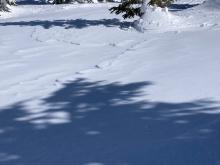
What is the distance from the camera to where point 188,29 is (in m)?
11.4

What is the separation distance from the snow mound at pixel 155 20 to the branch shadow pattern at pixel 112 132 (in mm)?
6627

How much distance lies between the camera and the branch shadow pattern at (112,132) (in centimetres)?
405

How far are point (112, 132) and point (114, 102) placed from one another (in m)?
1.03

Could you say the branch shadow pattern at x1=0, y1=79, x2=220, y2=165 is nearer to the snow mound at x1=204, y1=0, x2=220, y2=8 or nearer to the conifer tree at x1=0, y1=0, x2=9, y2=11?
the snow mound at x1=204, y1=0, x2=220, y2=8

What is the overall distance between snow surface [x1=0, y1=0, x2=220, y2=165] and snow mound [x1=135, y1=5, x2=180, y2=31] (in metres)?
1.86

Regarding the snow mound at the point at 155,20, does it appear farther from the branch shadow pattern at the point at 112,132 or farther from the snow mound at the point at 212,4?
the branch shadow pattern at the point at 112,132

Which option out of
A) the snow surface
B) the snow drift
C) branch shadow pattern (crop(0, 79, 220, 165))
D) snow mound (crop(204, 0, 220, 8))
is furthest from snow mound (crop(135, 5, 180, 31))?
branch shadow pattern (crop(0, 79, 220, 165))

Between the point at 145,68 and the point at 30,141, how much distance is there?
10.1ft

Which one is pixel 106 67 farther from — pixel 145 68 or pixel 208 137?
pixel 208 137

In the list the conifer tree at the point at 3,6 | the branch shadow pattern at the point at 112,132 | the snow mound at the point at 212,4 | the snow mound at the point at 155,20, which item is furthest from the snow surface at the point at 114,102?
the conifer tree at the point at 3,6

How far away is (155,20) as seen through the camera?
500 inches

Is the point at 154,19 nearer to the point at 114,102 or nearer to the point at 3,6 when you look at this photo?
the point at 114,102

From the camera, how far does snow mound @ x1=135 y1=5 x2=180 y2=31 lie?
40.6 feet

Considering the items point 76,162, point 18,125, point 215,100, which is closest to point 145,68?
point 215,100
